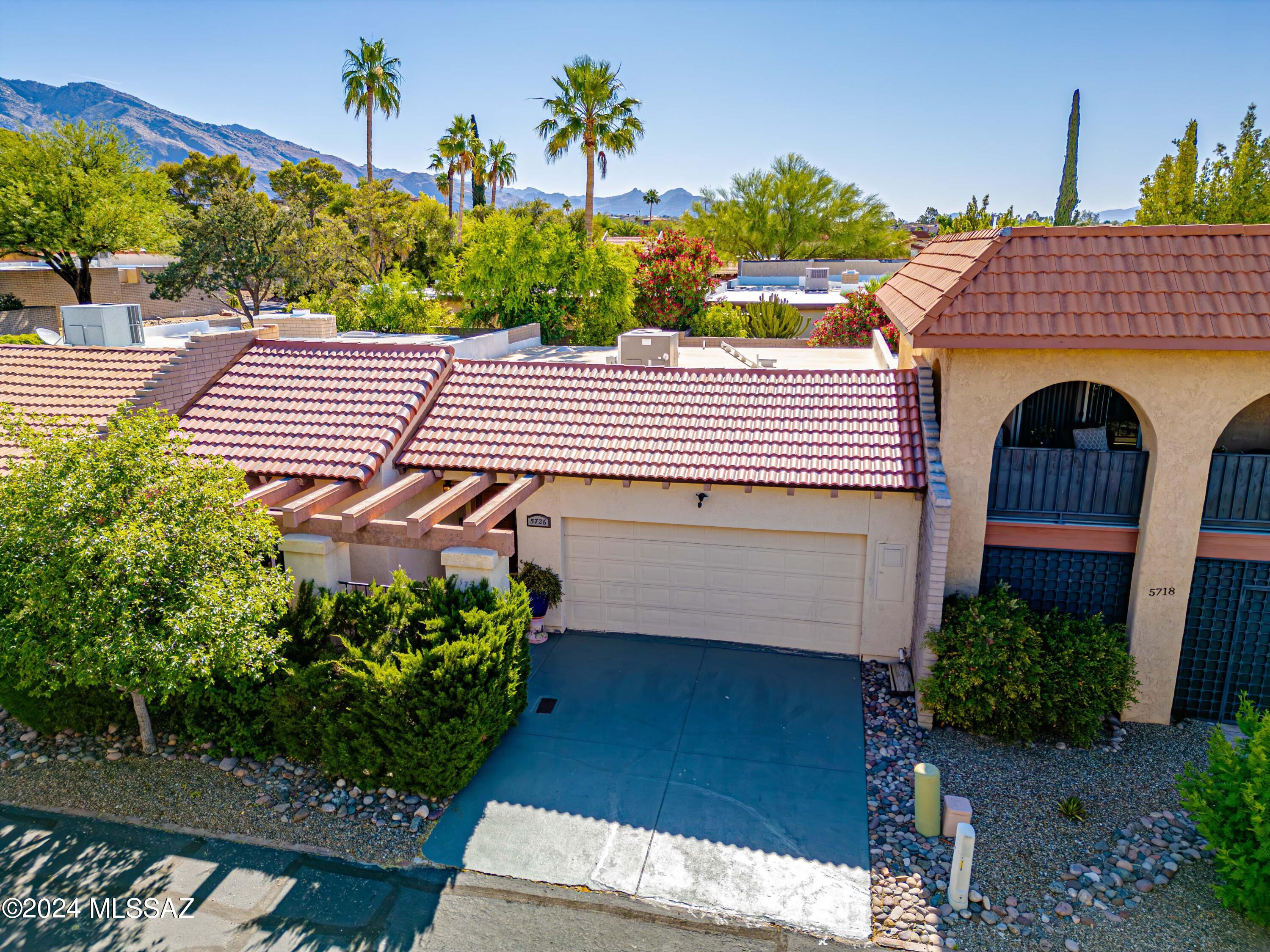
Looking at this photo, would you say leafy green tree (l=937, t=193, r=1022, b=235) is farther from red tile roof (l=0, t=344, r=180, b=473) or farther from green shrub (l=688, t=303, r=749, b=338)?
red tile roof (l=0, t=344, r=180, b=473)

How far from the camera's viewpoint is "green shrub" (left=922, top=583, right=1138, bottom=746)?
1008 cm

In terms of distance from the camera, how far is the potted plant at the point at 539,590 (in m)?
13.2

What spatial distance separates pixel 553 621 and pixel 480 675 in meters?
4.34

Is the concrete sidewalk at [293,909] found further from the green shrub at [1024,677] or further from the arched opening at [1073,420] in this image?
the arched opening at [1073,420]

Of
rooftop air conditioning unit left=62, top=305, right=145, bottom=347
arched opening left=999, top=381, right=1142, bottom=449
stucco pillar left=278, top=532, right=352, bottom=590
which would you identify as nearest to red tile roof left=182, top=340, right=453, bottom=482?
stucco pillar left=278, top=532, right=352, bottom=590

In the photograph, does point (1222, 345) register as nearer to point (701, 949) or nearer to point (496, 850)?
point (701, 949)

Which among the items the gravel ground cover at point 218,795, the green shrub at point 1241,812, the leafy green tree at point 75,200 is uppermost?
the leafy green tree at point 75,200

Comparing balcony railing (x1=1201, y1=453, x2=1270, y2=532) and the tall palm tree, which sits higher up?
the tall palm tree

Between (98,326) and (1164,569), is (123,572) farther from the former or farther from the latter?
(1164,569)

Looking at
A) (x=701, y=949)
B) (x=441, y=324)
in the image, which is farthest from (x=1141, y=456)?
(x=441, y=324)

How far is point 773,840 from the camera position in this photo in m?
8.78

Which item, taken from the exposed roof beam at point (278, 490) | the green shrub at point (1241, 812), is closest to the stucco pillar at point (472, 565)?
the exposed roof beam at point (278, 490)

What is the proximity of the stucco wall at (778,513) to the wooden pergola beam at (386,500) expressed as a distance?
170cm

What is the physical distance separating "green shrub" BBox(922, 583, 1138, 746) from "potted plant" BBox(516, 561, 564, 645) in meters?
5.80
